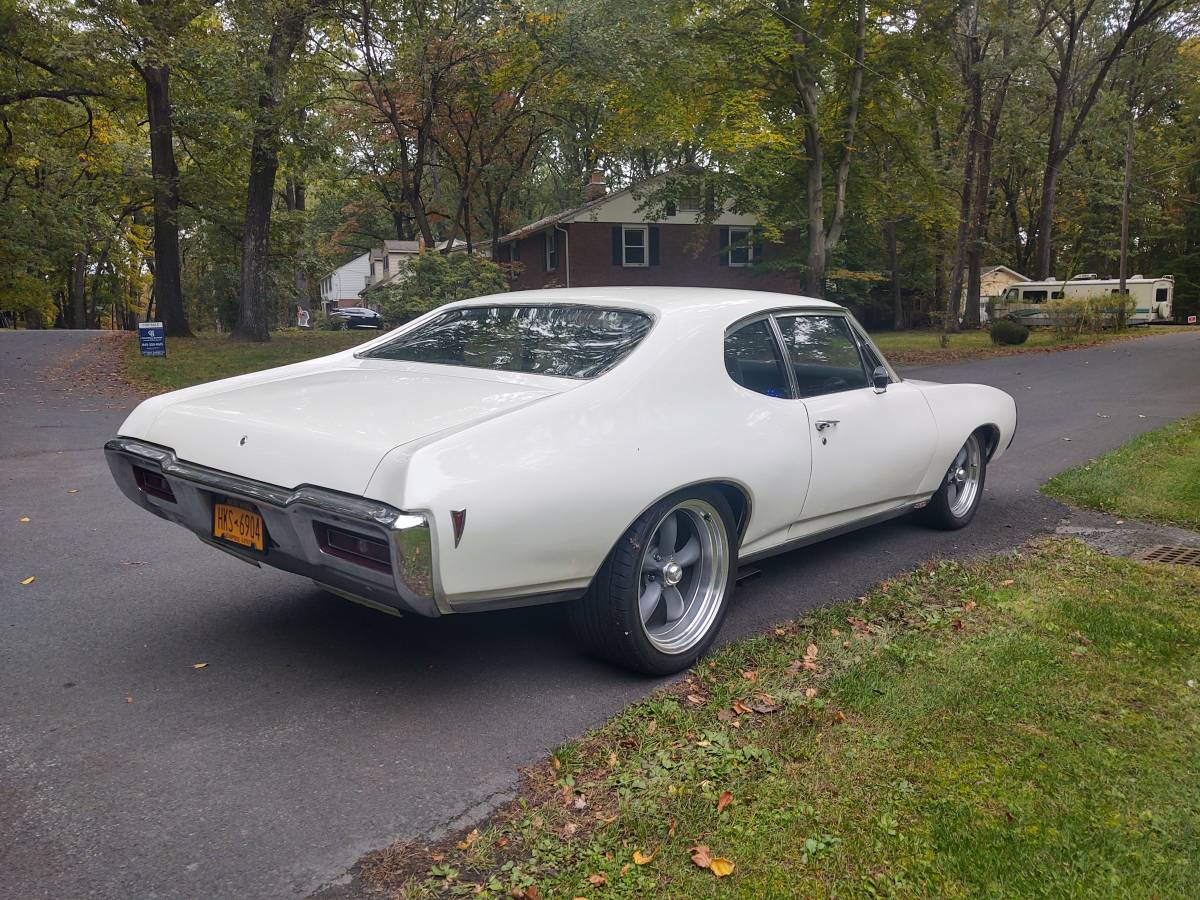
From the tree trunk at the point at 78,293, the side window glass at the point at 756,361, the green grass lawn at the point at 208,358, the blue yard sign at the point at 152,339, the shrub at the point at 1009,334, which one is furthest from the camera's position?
the tree trunk at the point at 78,293

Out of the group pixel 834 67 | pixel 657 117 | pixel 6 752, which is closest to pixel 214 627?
pixel 6 752

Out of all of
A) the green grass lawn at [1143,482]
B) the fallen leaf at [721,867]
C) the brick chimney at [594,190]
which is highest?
the brick chimney at [594,190]

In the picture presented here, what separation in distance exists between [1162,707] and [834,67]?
2029cm

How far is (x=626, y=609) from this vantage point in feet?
10.6

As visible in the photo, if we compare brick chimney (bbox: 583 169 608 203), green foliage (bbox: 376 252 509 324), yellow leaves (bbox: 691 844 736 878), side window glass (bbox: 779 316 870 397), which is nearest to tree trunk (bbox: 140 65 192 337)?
green foliage (bbox: 376 252 509 324)

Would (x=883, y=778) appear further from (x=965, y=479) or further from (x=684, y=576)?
(x=965, y=479)

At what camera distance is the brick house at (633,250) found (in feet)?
104

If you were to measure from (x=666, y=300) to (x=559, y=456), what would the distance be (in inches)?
51.3

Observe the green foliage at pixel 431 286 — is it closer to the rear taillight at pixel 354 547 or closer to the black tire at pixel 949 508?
the black tire at pixel 949 508

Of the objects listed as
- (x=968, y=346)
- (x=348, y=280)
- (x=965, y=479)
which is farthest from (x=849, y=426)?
(x=348, y=280)

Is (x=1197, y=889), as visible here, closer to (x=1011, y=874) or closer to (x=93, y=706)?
(x=1011, y=874)

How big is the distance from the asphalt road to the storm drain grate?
0.70m

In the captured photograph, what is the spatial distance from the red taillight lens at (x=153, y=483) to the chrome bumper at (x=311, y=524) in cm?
2

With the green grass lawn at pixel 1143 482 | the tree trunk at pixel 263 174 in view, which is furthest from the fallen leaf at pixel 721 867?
the tree trunk at pixel 263 174
